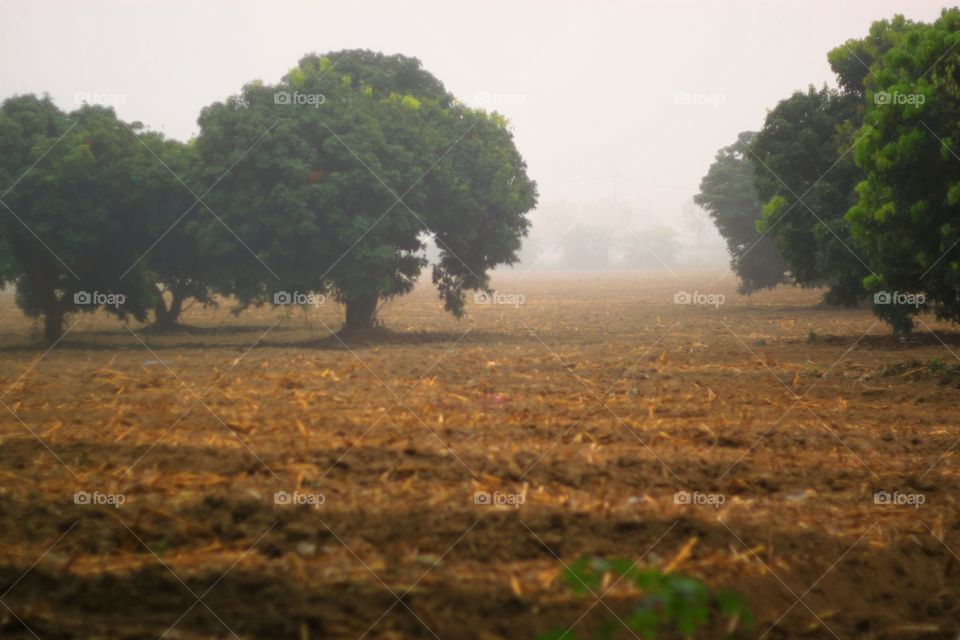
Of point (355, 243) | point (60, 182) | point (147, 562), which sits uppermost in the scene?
point (60, 182)

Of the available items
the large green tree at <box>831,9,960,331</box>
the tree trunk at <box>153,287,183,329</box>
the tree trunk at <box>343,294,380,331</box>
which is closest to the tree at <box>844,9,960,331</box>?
the large green tree at <box>831,9,960,331</box>

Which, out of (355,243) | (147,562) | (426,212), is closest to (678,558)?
(147,562)

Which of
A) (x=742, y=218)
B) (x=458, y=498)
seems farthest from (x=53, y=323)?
(x=742, y=218)

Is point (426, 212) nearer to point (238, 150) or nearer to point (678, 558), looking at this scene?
point (238, 150)

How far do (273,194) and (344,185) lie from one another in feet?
5.66

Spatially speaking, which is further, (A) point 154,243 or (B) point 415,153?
(A) point 154,243

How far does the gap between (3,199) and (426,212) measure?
34.7 feet

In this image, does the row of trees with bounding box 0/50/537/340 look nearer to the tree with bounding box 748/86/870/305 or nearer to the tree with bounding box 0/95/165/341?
the tree with bounding box 0/95/165/341

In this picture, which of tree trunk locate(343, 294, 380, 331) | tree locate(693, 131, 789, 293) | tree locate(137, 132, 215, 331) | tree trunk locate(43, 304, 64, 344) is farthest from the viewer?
tree locate(693, 131, 789, 293)

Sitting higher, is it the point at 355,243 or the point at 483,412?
the point at 355,243

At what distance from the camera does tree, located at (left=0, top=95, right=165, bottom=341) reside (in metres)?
20.4

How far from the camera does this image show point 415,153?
2105cm

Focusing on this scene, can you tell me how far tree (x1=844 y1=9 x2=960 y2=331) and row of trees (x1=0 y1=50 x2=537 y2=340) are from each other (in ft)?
32.1

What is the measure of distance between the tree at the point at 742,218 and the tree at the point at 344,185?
18602mm
